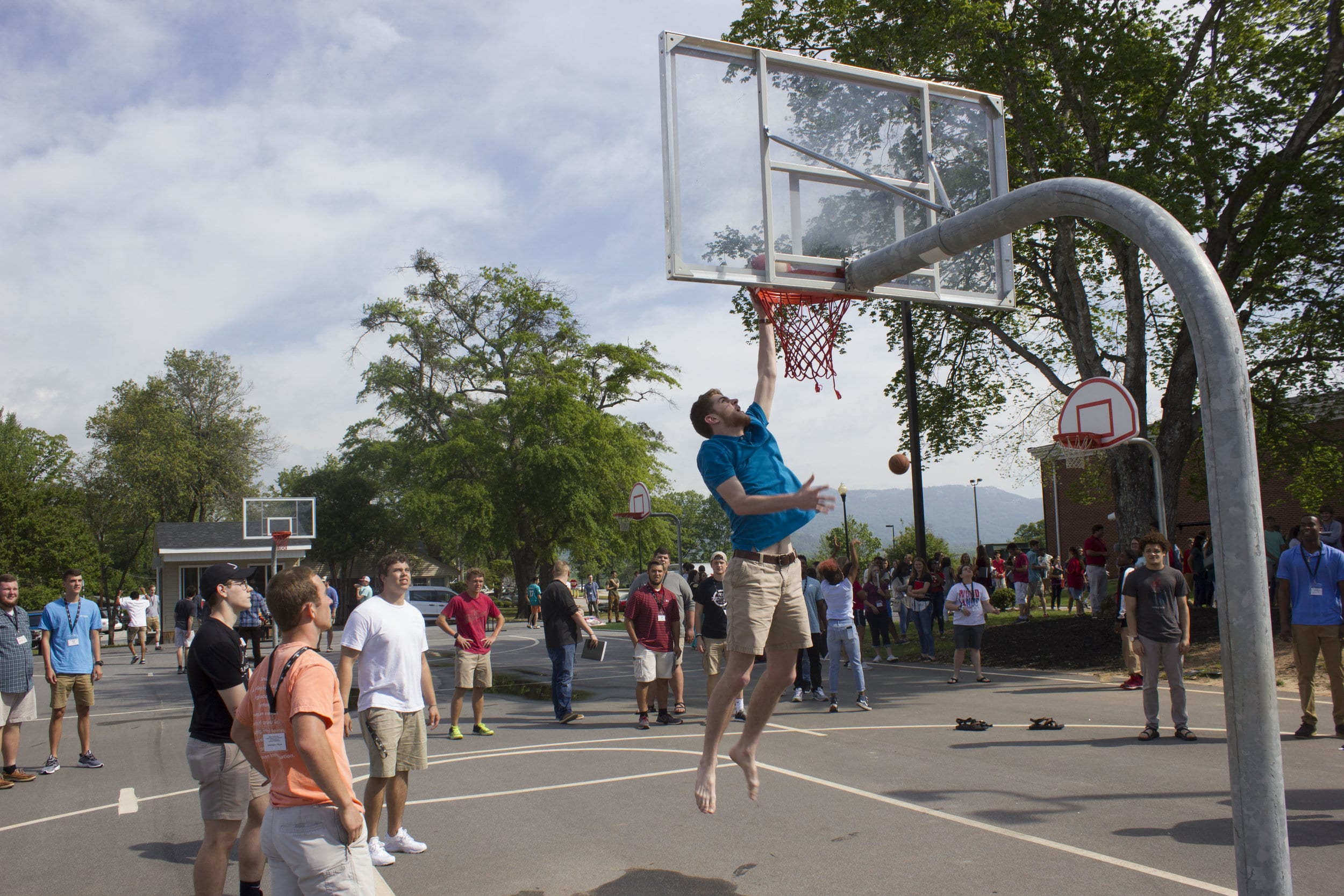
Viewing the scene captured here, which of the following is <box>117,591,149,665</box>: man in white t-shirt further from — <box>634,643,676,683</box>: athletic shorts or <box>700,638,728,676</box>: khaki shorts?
<box>700,638,728,676</box>: khaki shorts

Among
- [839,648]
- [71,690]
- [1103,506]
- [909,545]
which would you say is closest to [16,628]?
[71,690]

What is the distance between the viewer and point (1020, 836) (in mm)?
6098

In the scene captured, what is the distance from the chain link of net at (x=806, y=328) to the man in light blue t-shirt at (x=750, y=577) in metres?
1.78

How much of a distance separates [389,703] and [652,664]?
540cm

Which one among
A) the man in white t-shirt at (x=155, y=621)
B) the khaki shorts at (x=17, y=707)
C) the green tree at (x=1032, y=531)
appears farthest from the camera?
the green tree at (x=1032, y=531)

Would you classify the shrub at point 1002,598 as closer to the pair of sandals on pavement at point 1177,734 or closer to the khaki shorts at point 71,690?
the pair of sandals on pavement at point 1177,734

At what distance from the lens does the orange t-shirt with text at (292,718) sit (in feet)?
12.0

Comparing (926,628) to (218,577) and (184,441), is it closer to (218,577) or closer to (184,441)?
(218,577)

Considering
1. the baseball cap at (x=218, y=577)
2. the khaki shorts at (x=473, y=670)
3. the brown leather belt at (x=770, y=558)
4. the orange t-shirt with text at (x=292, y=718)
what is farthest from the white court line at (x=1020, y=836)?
the baseball cap at (x=218, y=577)

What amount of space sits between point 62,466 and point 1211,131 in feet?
196

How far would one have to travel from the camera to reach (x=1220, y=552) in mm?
3391

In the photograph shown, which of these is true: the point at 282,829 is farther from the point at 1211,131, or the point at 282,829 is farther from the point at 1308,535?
the point at 1211,131

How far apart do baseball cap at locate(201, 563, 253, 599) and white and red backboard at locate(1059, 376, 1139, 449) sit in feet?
35.6

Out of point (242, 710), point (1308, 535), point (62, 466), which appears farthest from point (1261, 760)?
point (62, 466)
